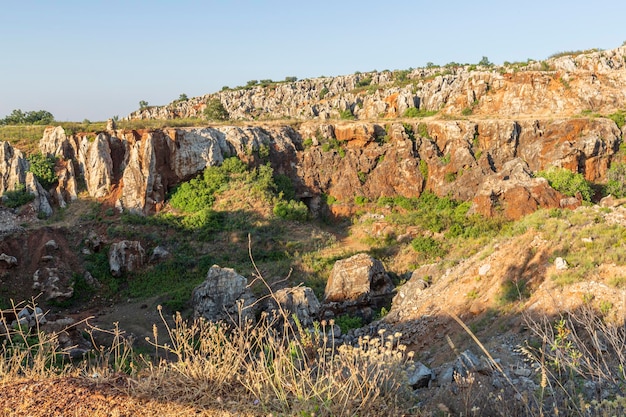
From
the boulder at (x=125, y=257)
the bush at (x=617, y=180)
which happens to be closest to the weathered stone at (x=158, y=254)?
the boulder at (x=125, y=257)

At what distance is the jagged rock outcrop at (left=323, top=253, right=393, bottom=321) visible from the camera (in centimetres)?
1232

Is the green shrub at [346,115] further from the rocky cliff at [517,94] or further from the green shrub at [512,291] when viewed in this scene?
the green shrub at [512,291]

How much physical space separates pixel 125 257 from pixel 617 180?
24602mm

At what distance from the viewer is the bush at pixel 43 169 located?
2028cm

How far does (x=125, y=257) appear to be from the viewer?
16906mm

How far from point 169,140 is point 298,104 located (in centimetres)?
2600

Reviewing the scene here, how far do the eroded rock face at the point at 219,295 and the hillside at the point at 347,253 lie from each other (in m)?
0.06

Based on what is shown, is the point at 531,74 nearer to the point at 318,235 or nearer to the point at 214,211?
the point at 318,235

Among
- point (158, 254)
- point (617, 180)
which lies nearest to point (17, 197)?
point (158, 254)

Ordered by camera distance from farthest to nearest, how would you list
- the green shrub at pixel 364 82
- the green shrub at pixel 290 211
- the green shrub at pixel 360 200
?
the green shrub at pixel 364 82
the green shrub at pixel 360 200
the green shrub at pixel 290 211

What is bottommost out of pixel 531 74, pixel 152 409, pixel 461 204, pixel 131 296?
pixel 131 296

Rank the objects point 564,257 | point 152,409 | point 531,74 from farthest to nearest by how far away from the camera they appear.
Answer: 1. point 531,74
2. point 564,257
3. point 152,409

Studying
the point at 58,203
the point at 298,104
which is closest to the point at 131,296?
the point at 58,203

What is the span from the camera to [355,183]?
24.7 meters
